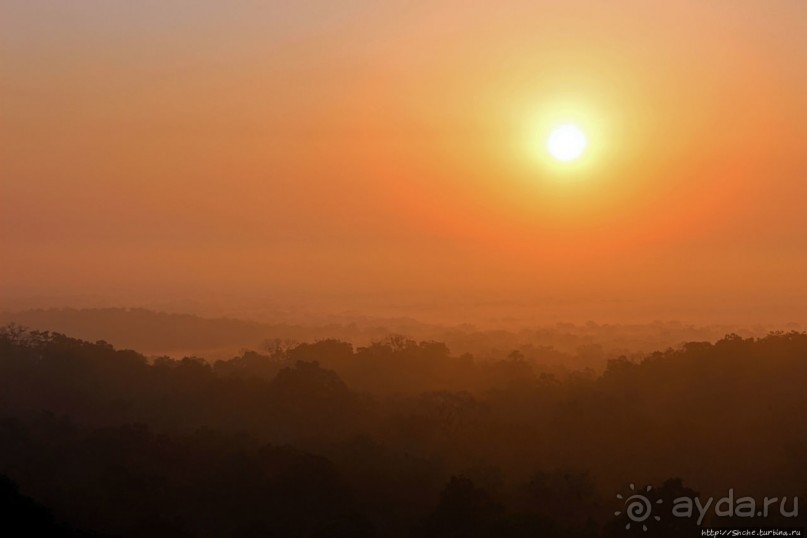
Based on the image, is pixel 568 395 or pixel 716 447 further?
pixel 568 395

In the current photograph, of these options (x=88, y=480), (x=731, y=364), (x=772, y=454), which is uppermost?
(x=731, y=364)

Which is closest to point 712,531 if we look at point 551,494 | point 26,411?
point 551,494

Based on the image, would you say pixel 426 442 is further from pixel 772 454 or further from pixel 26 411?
pixel 26 411

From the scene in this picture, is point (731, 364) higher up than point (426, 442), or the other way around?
point (731, 364)

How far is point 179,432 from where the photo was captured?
69.8 m

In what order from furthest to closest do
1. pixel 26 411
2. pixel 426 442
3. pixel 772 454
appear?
1. pixel 26 411
2. pixel 426 442
3. pixel 772 454

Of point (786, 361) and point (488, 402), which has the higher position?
point (786, 361)

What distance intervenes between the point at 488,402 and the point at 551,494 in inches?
1033

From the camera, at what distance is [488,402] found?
79062 mm

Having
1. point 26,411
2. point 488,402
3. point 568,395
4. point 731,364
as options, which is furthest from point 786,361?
point 26,411

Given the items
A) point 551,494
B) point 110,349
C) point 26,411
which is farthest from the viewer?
point 110,349

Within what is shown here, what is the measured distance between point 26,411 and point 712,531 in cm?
5453

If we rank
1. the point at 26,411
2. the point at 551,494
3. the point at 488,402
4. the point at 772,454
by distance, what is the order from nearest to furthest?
the point at 551,494 < the point at 772,454 < the point at 26,411 < the point at 488,402

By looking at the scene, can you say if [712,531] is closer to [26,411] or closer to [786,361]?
[786,361]
